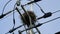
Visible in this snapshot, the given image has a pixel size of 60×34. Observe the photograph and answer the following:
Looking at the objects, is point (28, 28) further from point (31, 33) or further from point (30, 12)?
point (30, 12)

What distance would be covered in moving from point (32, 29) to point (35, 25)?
0.09 m

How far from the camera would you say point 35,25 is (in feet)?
13.5

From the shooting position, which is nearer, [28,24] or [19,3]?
[19,3]

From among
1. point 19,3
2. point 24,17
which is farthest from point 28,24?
point 19,3

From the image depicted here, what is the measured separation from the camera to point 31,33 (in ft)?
14.1

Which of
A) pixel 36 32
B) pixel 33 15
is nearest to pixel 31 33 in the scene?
pixel 36 32

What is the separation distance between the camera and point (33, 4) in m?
4.29

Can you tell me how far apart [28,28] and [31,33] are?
0.59 ft

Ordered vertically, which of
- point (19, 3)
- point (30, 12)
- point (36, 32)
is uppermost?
point (19, 3)

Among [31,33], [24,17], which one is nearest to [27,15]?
[24,17]

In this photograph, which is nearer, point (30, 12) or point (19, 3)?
point (19, 3)

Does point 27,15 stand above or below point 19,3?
below

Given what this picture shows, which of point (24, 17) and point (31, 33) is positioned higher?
point (24, 17)

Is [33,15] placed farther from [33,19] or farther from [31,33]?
[31,33]
